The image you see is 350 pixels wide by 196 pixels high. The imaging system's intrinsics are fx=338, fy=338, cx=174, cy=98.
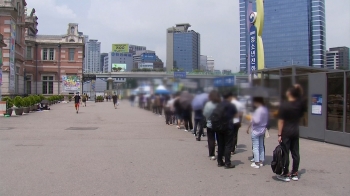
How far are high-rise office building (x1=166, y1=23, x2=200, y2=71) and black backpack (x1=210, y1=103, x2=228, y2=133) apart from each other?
1.84 meters

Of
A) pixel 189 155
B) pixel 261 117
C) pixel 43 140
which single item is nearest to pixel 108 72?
pixel 261 117

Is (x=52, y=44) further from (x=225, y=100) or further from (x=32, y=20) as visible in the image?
(x=225, y=100)

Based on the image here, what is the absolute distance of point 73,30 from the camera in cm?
6175

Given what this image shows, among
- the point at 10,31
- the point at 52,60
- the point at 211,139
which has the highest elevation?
the point at 10,31

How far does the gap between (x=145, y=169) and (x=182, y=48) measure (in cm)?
341

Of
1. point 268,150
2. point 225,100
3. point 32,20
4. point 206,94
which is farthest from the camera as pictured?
point 32,20

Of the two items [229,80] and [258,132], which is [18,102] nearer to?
[258,132]

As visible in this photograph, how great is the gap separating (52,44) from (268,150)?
185ft

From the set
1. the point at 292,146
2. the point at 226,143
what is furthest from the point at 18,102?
the point at 292,146

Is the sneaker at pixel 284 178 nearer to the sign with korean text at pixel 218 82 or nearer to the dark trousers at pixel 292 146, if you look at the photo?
the dark trousers at pixel 292 146

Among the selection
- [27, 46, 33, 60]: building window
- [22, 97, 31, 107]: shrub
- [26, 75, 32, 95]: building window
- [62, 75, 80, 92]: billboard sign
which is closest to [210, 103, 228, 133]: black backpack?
[22, 97, 31, 107]: shrub

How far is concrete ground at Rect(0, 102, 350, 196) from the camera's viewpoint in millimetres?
6238

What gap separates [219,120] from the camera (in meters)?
7.45

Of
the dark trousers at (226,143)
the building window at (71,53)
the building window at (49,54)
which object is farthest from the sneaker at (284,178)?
the building window at (49,54)
